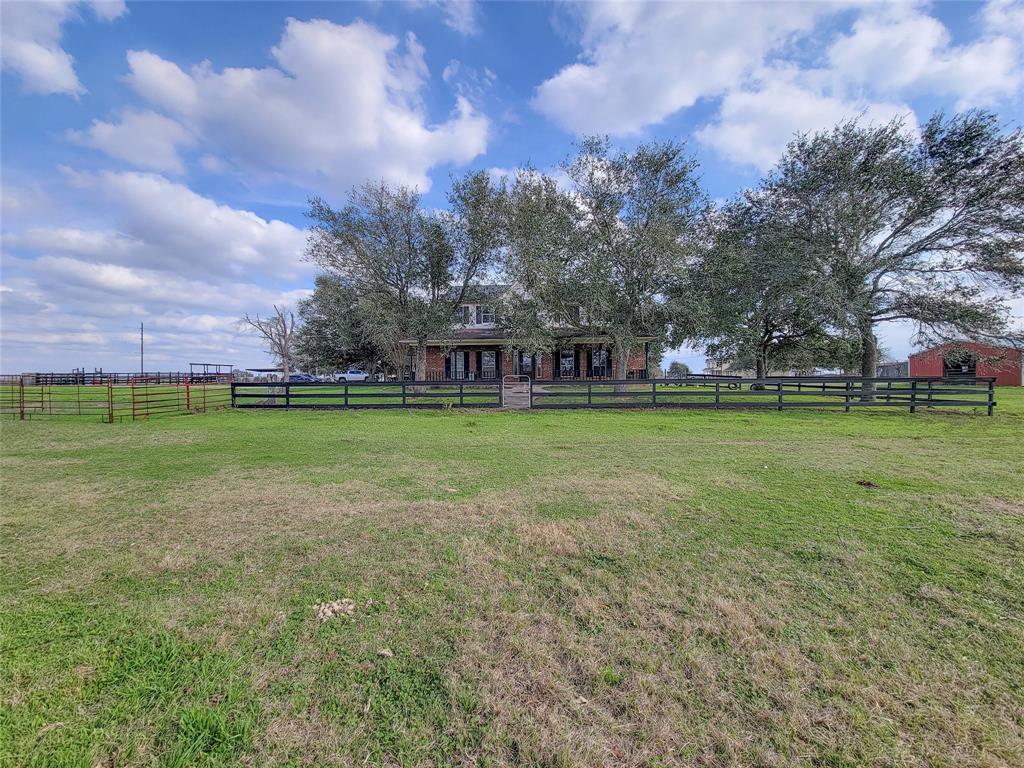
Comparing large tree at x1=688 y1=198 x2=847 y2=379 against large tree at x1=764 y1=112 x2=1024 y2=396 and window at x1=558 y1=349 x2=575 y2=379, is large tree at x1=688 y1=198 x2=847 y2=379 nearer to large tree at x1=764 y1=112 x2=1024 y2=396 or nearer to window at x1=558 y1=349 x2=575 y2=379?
large tree at x1=764 y1=112 x2=1024 y2=396

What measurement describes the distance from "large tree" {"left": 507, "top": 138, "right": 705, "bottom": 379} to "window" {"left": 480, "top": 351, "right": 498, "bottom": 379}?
28.0 ft

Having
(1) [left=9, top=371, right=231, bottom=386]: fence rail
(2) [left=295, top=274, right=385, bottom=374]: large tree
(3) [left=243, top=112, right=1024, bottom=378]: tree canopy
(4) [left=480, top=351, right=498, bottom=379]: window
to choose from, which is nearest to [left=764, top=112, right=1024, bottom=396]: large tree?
(3) [left=243, top=112, right=1024, bottom=378]: tree canopy

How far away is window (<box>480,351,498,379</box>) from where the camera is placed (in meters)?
28.7

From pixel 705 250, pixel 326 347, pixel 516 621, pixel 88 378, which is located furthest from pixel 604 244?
pixel 88 378

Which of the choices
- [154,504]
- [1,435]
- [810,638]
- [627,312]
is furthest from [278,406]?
[810,638]

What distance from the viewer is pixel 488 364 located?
2869 centimetres

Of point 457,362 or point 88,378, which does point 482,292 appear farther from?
point 88,378

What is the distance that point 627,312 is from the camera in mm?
20016

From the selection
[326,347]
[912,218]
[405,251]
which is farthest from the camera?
[326,347]

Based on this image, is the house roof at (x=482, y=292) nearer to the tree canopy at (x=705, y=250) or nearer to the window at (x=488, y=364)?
the tree canopy at (x=705, y=250)

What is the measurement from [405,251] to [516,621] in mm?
22514

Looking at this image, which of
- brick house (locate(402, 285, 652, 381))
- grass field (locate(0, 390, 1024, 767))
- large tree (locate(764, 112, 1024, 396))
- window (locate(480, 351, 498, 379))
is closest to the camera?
grass field (locate(0, 390, 1024, 767))

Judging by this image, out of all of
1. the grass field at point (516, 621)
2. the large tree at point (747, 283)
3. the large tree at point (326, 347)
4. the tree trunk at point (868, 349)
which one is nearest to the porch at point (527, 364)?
the large tree at point (326, 347)

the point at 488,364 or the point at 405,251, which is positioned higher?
the point at 405,251
